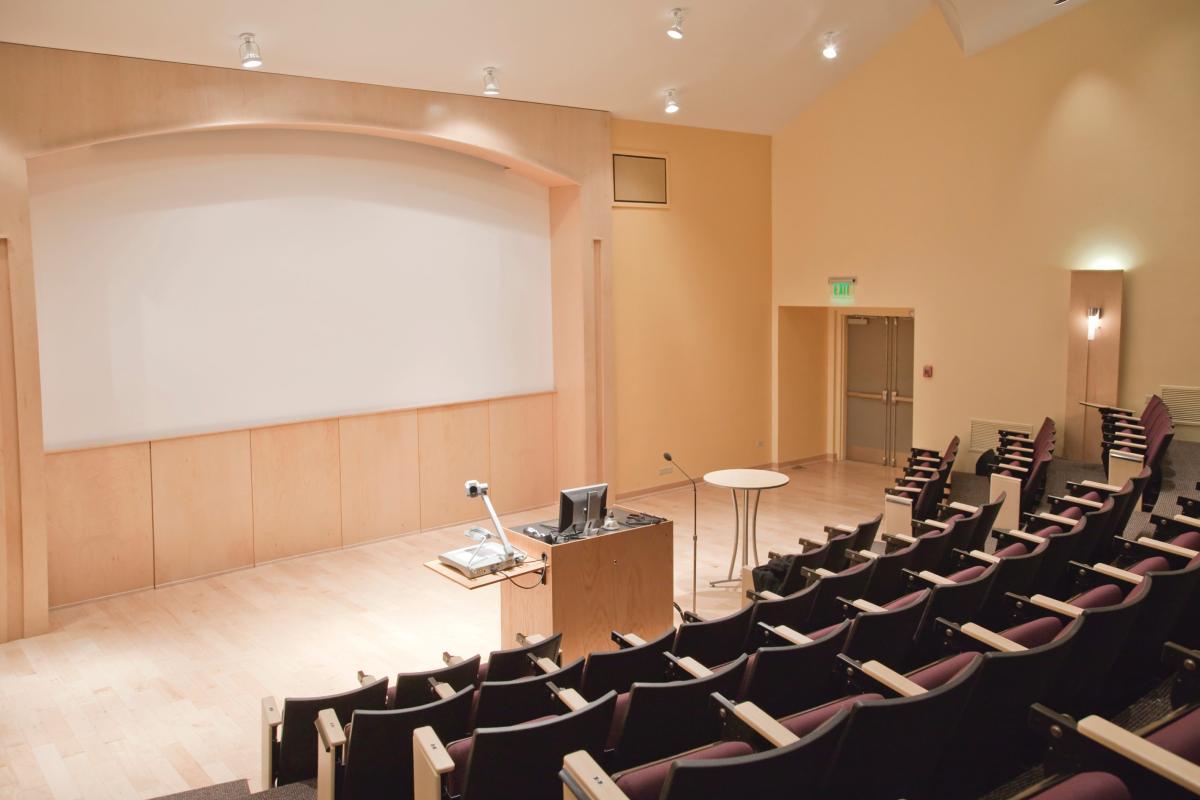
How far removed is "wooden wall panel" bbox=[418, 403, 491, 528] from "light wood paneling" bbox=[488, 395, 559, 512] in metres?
0.13

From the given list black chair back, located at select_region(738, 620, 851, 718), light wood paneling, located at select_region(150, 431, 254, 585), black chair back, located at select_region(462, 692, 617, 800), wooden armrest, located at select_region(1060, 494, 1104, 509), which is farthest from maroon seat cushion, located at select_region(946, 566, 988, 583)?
light wood paneling, located at select_region(150, 431, 254, 585)

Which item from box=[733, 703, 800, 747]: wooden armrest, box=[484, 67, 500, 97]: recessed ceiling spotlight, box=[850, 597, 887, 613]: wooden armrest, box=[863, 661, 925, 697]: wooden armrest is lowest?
box=[850, 597, 887, 613]: wooden armrest

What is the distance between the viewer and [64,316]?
623cm

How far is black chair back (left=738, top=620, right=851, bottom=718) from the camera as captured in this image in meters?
3.05

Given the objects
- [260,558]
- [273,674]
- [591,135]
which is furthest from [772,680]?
[591,135]

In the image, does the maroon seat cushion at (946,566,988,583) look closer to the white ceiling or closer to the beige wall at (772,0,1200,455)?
the beige wall at (772,0,1200,455)

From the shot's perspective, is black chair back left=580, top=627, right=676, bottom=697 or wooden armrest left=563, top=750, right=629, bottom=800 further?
black chair back left=580, top=627, right=676, bottom=697

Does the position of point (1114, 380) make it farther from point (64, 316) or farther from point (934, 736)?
point (64, 316)

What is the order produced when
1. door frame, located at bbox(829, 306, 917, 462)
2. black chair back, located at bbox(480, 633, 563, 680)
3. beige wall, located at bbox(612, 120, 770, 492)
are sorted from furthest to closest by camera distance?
door frame, located at bbox(829, 306, 917, 462), beige wall, located at bbox(612, 120, 770, 492), black chair back, located at bbox(480, 633, 563, 680)

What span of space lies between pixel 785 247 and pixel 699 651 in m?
7.16

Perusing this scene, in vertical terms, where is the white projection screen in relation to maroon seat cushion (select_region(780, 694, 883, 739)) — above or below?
above

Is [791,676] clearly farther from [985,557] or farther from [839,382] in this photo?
[839,382]

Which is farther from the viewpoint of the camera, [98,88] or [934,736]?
[98,88]

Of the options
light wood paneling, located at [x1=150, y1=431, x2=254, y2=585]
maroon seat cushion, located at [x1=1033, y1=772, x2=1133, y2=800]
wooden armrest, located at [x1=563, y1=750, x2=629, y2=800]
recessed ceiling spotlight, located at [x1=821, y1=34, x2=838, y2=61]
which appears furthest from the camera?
recessed ceiling spotlight, located at [x1=821, y1=34, x2=838, y2=61]
